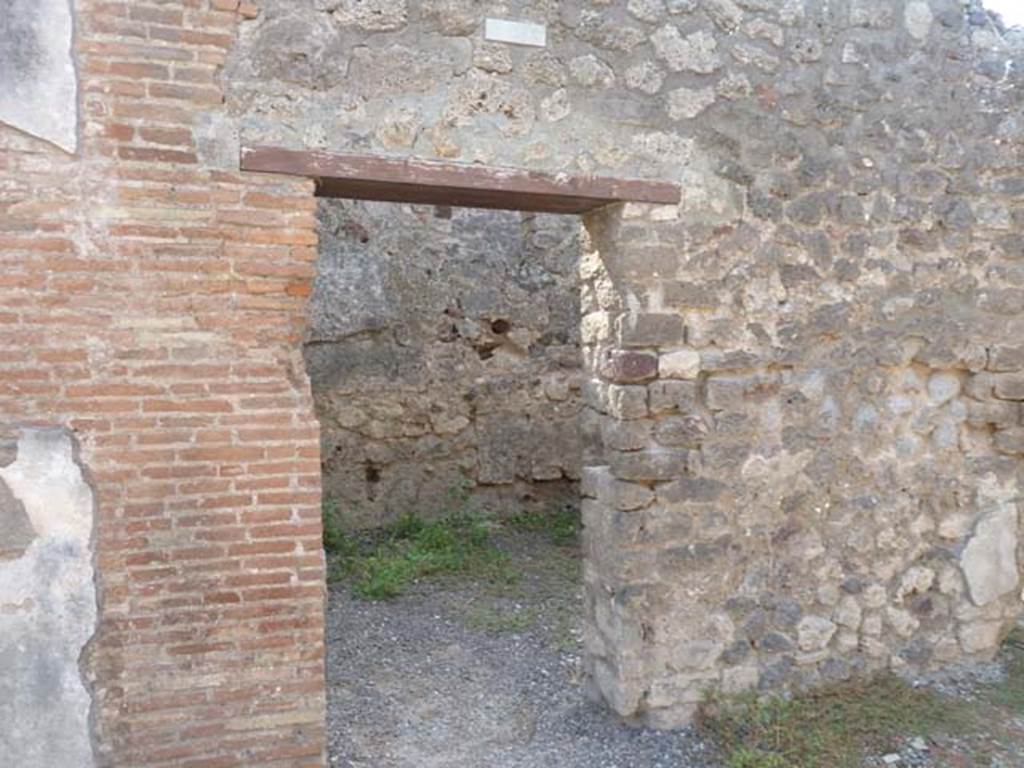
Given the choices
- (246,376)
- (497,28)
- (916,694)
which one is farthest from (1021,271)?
(246,376)

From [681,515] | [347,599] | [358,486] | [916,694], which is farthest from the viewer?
[358,486]

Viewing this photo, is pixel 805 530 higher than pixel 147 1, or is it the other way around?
pixel 147 1

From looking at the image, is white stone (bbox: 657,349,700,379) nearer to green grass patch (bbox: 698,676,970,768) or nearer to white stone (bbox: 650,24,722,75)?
white stone (bbox: 650,24,722,75)

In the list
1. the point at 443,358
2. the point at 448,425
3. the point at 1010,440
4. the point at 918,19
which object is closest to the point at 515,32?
the point at 918,19

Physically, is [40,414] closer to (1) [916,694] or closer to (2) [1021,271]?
(1) [916,694]

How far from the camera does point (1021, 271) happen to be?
4.56 meters

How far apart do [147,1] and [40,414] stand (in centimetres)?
142

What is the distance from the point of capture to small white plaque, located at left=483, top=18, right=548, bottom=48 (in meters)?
3.67

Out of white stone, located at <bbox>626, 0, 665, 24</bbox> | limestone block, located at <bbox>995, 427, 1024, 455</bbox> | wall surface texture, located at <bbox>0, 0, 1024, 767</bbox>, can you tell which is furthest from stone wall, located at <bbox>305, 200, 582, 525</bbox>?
white stone, located at <bbox>626, 0, 665, 24</bbox>

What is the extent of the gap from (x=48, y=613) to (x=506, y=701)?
2177 mm

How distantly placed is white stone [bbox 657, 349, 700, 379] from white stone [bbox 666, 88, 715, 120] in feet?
3.20

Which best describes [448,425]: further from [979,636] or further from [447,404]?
[979,636]

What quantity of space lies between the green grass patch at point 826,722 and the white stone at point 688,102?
8.11 feet

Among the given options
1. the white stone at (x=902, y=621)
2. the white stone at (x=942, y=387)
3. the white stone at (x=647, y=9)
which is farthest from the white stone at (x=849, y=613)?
the white stone at (x=647, y=9)
